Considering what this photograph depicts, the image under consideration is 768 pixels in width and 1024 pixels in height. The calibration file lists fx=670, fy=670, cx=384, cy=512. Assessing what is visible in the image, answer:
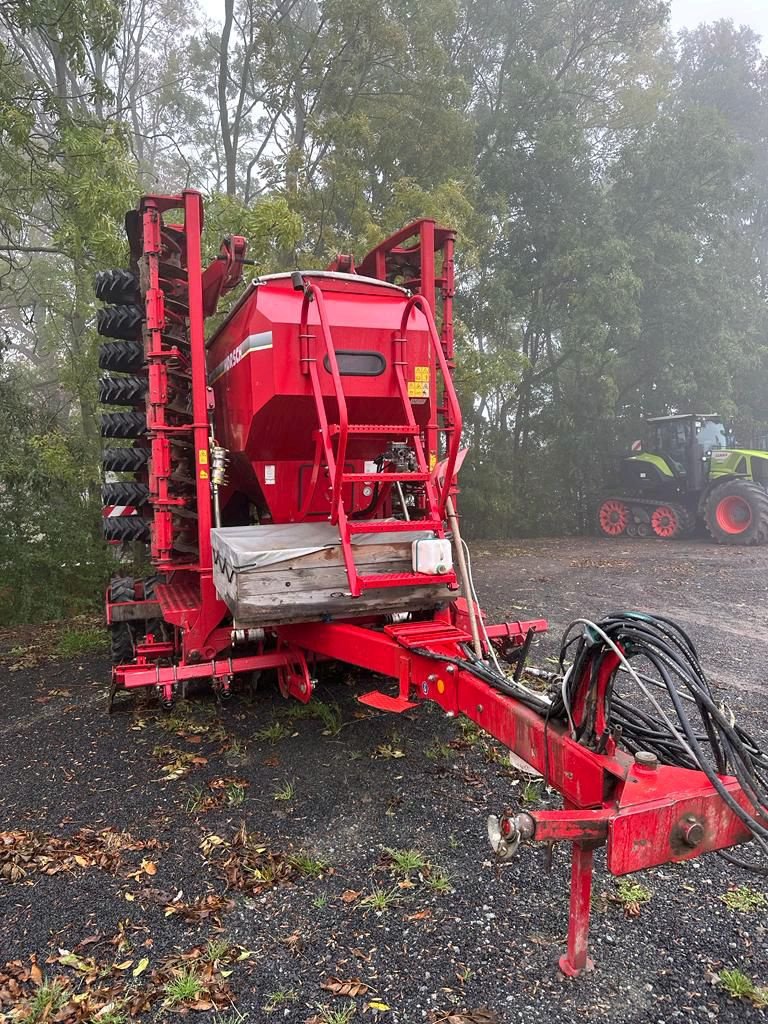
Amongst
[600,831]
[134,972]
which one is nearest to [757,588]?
[600,831]

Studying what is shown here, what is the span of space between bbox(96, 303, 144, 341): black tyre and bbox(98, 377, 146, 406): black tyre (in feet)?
1.23

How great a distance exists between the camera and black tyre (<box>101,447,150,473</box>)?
550 cm

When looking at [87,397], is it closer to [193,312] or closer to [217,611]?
[193,312]

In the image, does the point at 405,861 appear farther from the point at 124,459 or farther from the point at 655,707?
the point at 124,459

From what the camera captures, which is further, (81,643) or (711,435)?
(711,435)

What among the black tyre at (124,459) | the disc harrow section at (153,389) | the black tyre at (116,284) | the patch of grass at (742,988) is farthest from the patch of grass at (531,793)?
the black tyre at (116,284)

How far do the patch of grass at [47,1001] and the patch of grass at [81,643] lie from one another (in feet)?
15.3

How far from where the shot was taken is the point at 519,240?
52.3ft

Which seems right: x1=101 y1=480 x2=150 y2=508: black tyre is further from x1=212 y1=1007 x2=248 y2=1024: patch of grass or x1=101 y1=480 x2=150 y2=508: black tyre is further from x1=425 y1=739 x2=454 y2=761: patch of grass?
x1=212 y1=1007 x2=248 y2=1024: patch of grass

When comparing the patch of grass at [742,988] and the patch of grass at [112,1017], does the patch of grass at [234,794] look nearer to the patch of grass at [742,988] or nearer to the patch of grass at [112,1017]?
the patch of grass at [112,1017]

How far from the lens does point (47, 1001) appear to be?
2213 mm

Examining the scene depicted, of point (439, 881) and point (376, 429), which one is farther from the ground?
point (376, 429)

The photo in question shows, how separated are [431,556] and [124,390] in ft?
10.7

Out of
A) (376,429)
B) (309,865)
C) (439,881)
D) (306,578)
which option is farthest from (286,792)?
(376,429)
